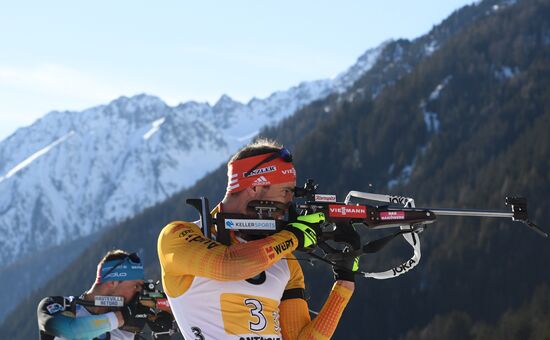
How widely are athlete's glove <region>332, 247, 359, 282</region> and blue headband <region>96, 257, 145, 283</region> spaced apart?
315 cm

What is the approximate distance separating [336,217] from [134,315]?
3.27 metres

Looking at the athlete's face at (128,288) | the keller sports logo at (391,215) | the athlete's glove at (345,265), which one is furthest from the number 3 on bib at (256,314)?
the athlete's face at (128,288)

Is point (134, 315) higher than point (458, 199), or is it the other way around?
point (134, 315)

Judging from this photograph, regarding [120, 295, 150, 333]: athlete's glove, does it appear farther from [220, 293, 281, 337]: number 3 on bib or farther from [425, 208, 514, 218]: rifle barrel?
[425, 208, 514, 218]: rifle barrel

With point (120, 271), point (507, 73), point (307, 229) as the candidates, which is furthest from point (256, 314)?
point (507, 73)

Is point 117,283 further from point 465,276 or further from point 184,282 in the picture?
point 465,276

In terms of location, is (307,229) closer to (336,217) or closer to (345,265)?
(336,217)

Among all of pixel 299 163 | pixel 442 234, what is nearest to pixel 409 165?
pixel 299 163

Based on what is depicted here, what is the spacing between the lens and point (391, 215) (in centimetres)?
577

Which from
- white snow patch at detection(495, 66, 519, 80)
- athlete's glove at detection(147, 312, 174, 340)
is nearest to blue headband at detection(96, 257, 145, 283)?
athlete's glove at detection(147, 312, 174, 340)

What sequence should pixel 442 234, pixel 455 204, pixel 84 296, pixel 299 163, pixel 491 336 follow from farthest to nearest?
pixel 299 163 → pixel 455 204 → pixel 442 234 → pixel 491 336 → pixel 84 296

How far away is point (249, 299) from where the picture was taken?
5336 mm

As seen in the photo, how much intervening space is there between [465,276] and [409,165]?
6843 centimetres

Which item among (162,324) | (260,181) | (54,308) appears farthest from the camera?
(162,324)
